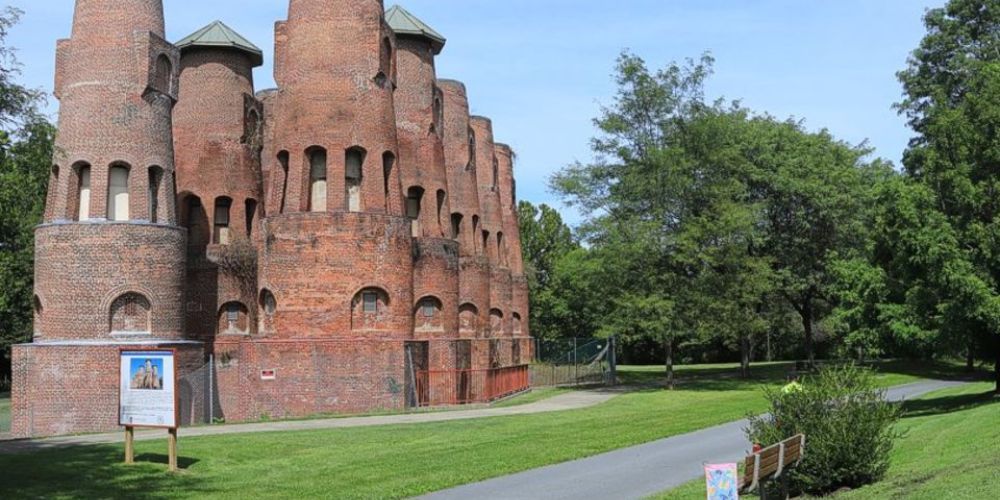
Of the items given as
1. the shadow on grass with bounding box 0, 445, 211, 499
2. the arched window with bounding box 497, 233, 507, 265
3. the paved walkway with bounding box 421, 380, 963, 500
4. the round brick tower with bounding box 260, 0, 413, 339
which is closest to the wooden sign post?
the shadow on grass with bounding box 0, 445, 211, 499

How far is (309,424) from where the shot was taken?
75.4ft

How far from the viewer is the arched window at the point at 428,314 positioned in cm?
3475

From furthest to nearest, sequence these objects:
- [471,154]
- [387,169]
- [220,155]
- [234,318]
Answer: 1. [471,154]
2. [220,155]
3. [234,318]
4. [387,169]

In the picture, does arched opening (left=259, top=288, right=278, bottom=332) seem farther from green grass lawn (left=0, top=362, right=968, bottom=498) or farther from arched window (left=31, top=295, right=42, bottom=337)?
green grass lawn (left=0, top=362, right=968, bottom=498)

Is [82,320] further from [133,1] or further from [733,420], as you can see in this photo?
[733,420]

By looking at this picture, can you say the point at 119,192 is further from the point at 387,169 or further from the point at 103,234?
the point at 387,169

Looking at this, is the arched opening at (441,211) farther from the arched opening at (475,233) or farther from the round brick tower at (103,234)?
the round brick tower at (103,234)

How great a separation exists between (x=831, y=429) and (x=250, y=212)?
95.1 feet

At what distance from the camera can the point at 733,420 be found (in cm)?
2192

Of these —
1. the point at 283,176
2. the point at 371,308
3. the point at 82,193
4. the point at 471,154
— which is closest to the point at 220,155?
the point at 283,176

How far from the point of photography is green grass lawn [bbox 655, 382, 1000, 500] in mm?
10602

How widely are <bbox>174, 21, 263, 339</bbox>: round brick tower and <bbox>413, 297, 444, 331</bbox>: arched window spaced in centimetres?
575

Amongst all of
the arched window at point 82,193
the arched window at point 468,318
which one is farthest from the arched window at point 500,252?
the arched window at point 82,193

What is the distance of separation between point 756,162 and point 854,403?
3851 centimetres
